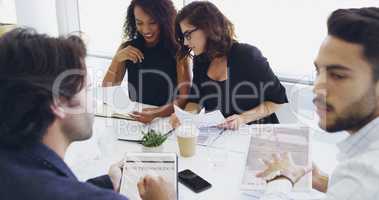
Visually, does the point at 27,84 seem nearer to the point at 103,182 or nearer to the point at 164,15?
the point at 103,182

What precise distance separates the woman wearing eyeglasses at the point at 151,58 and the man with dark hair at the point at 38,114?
1233 millimetres

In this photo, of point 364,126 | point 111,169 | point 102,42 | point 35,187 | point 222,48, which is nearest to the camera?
point 35,187

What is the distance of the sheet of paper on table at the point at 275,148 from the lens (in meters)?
1.20

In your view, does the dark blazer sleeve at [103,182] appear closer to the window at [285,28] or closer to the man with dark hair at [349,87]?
the man with dark hair at [349,87]

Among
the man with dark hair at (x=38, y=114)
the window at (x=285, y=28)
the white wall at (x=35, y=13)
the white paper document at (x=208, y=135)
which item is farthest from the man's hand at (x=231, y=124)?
the white wall at (x=35, y=13)

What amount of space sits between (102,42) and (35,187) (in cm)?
280

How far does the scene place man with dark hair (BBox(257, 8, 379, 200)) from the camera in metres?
A: 0.99

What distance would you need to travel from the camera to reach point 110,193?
0.81 meters

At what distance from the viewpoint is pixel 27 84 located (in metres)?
0.79

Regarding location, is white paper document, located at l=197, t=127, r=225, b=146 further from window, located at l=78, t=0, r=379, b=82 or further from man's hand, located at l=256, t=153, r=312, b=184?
window, located at l=78, t=0, r=379, b=82

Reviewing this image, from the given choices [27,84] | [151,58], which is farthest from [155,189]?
[151,58]

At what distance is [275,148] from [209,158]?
0.85 feet

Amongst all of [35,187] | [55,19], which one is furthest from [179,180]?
[55,19]

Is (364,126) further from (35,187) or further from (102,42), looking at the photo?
(102,42)
